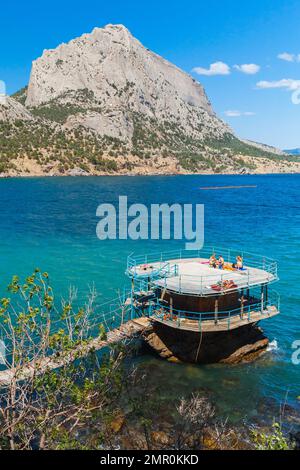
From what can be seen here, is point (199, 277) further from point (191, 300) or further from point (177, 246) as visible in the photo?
point (177, 246)

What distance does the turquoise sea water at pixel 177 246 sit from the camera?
2252 centimetres

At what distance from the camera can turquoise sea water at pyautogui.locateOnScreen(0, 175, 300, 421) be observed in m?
22.5

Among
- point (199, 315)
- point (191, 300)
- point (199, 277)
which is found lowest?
point (199, 315)

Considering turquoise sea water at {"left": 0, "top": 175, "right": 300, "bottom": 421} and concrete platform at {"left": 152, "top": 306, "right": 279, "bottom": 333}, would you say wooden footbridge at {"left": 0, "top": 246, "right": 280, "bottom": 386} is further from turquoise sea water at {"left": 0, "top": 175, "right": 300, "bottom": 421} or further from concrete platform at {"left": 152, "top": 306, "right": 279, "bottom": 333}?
turquoise sea water at {"left": 0, "top": 175, "right": 300, "bottom": 421}

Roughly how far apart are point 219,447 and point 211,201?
Answer: 10453cm

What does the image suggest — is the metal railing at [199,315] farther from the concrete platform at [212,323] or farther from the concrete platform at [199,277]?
the concrete platform at [199,277]

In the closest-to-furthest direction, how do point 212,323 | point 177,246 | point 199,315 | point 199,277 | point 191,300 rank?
point 212,323, point 199,315, point 191,300, point 199,277, point 177,246

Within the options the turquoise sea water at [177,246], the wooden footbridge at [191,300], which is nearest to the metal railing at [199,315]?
the wooden footbridge at [191,300]

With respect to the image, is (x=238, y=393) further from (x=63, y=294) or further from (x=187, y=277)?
(x=63, y=294)

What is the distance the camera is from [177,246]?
55438mm

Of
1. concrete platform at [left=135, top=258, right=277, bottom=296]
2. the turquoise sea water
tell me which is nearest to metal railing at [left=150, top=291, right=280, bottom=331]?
concrete platform at [left=135, top=258, right=277, bottom=296]

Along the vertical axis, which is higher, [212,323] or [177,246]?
[212,323]

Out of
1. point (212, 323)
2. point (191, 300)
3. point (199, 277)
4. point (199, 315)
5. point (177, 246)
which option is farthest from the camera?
point (177, 246)

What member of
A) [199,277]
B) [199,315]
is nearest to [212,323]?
[199,315]
